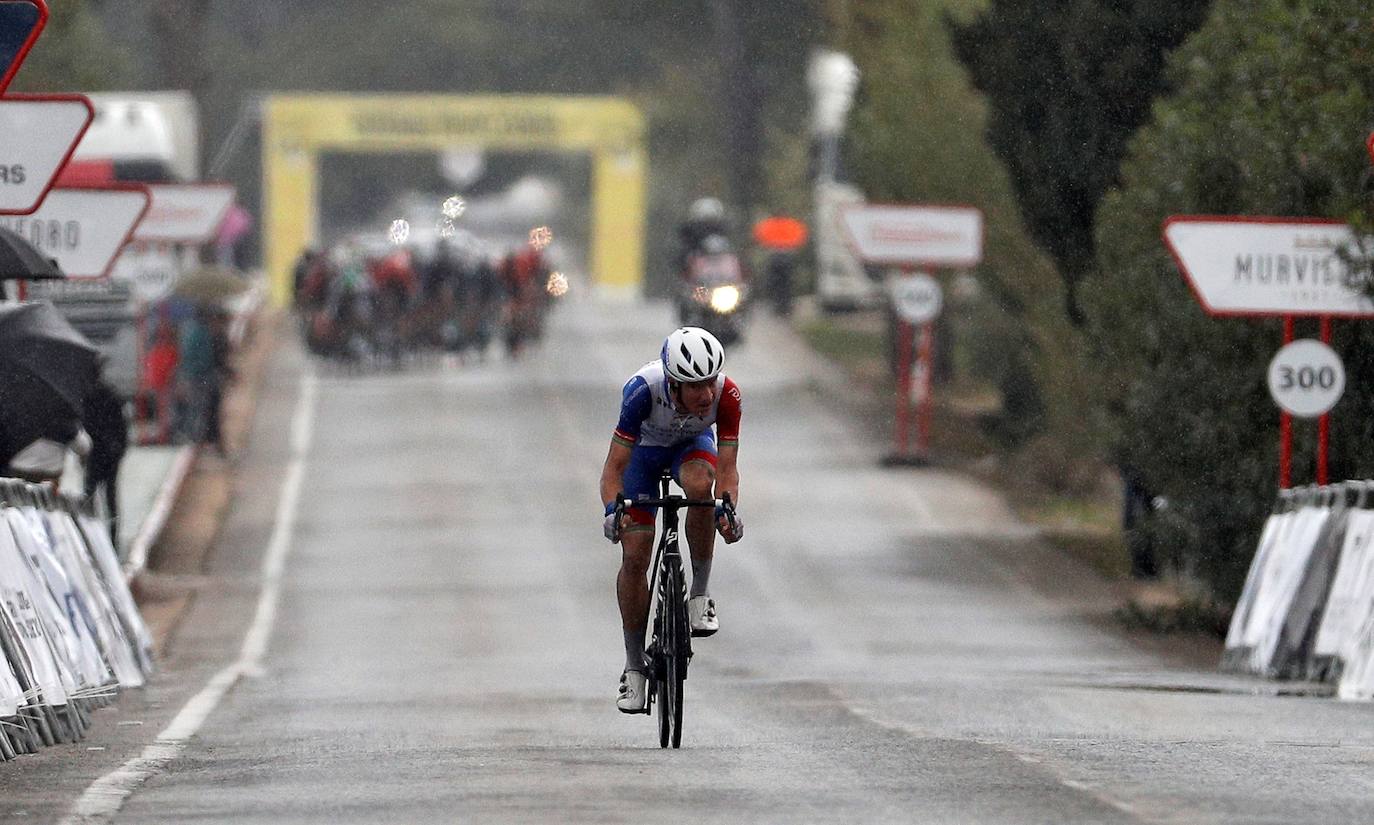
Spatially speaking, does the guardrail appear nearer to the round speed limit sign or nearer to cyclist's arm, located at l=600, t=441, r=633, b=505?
the round speed limit sign

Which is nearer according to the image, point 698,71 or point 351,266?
point 351,266

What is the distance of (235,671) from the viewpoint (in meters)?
19.6

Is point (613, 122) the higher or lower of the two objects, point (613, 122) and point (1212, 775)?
the higher

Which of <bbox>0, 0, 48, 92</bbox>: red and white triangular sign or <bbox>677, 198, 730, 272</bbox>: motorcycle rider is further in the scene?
<bbox>677, 198, 730, 272</bbox>: motorcycle rider

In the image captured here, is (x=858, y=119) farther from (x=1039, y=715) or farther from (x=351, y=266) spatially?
(x=1039, y=715)

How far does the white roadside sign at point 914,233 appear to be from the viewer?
114 ft

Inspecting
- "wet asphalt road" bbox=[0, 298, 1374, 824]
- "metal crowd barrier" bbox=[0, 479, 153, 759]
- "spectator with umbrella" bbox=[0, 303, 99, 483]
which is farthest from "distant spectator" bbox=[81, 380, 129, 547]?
"spectator with umbrella" bbox=[0, 303, 99, 483]

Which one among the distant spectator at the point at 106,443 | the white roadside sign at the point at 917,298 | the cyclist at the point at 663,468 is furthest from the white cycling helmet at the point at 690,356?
the white roadside sign at the point at 917,298

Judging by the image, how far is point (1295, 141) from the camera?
21.2m

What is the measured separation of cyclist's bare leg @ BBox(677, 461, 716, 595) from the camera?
12391 millimetres

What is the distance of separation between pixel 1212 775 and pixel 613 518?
9.41 feet

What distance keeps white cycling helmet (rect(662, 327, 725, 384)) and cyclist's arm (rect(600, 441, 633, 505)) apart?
585 mm

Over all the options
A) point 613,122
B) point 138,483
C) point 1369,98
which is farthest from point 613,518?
point 613,122

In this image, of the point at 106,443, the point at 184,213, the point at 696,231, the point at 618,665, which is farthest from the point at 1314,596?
the point at 696,231
